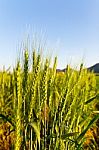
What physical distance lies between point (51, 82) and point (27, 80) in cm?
36

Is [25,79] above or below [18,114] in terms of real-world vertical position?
above

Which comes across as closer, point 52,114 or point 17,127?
point 17,127

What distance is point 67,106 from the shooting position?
238 cm

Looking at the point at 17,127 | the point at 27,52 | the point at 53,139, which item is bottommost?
the point at 53,139

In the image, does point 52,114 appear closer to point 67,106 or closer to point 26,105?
point 67,106

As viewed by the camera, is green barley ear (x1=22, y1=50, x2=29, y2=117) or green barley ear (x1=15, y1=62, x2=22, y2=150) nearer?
green barley ear (x1=15, y1=62, x2=22, y2=150)

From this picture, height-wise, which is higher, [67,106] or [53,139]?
[67,106]

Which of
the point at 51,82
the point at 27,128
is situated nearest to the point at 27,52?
the point at 51,82

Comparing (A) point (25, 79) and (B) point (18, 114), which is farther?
(A) point (25, 79)

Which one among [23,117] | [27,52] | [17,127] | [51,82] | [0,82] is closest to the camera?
[17,127]

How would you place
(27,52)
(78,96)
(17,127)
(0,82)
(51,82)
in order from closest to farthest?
(17,127)
(27,52)
(51,82)
(78,96)
(0,82)

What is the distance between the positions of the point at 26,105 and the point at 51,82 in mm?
393

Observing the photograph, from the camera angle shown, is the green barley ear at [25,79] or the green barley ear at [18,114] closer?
the green barley ear at [18,114]

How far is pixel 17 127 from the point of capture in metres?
1.74
